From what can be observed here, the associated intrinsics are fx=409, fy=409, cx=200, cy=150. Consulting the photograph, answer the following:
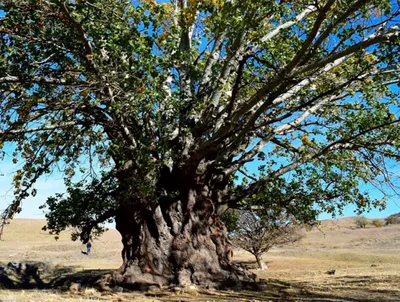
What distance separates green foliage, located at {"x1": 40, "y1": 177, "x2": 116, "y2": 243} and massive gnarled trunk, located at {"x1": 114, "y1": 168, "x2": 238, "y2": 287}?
1.75 ft

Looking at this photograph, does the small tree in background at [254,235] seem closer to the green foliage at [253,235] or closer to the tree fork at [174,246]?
the green foliage at [253,235]

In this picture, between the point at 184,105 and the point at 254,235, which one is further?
the point at 254,235

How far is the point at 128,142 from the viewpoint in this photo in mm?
9562

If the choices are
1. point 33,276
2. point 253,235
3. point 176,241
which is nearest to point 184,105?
point 176,241

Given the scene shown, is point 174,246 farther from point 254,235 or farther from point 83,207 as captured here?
point 254,235

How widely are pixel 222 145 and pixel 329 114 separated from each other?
339 centimetres

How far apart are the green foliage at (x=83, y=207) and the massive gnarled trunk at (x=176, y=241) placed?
1.75 feet

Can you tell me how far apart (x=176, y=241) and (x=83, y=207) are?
2652 mm

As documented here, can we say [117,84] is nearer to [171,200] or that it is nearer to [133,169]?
[133,169]

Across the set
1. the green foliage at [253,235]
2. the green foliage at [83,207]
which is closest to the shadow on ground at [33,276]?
the green foliage at [83,207]

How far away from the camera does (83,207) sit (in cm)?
1080

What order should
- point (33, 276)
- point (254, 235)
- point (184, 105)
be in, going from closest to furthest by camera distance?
point (184, 105) → point (33, 276) → point (254, 235)

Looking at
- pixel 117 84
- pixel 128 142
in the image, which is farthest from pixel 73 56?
pixel 128 142

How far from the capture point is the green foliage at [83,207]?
10.7 metres
